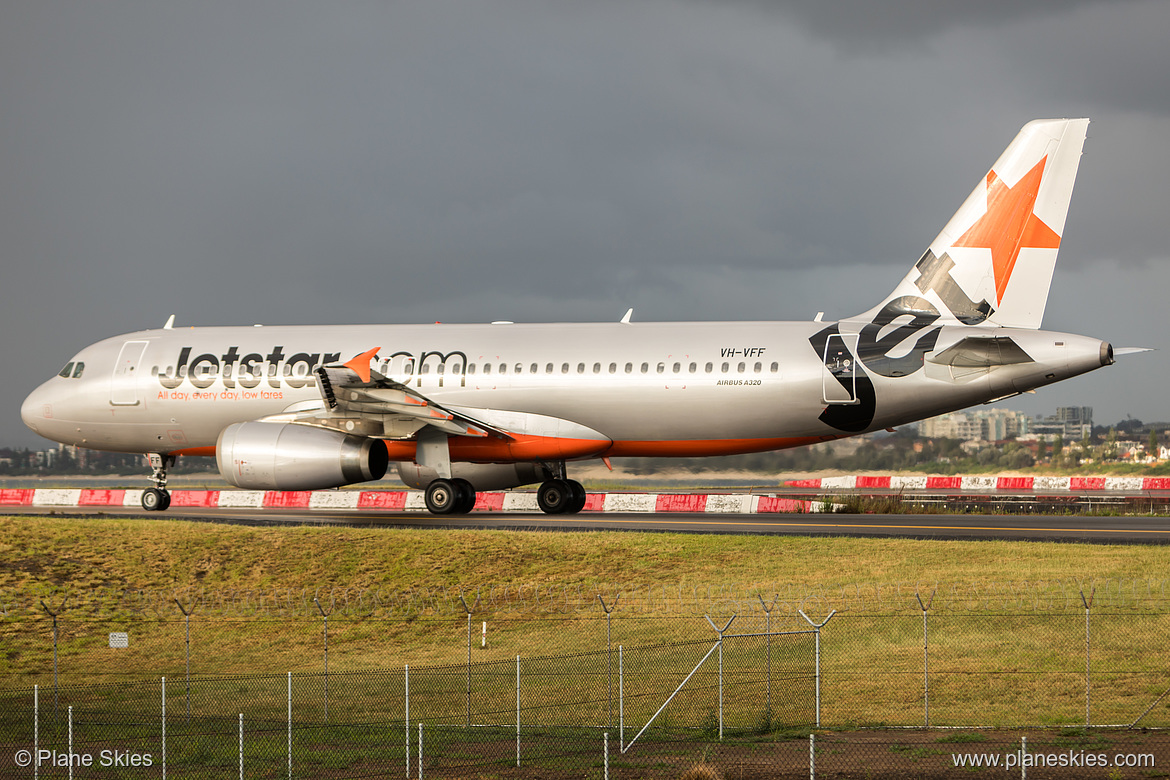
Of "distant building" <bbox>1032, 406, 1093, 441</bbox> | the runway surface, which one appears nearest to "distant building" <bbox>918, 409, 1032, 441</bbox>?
"distant building" <bbox>1032, 406, 1093, 441</bbox>

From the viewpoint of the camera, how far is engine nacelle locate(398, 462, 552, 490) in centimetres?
3304

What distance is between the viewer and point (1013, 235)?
1163 inches

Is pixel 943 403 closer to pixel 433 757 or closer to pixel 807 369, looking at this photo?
pixel 807 369

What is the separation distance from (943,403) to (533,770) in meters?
17.9

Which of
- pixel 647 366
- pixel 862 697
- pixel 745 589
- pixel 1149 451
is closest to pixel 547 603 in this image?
pixel 745 589

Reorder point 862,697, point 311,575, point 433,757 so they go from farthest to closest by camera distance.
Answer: point 311,575, point 862,697, point 433,757

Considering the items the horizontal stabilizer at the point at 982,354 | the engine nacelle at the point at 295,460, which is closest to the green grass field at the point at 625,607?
the engine nacelle at the point at 295,460

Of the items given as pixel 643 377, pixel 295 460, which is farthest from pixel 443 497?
pixel 643 377

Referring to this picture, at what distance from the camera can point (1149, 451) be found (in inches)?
2549

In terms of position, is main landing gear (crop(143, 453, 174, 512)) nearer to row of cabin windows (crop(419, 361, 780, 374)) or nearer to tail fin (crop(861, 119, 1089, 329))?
row of cabin windows (crop(419, 361, 780, 374))

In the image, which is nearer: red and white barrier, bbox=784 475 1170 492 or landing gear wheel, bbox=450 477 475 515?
landing gear wheel, bbox=450 477 475 515

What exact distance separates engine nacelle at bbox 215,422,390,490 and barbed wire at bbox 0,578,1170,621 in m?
4.81

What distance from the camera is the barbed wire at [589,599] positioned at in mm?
20141

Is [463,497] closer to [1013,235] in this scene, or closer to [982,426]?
[1013,235]
